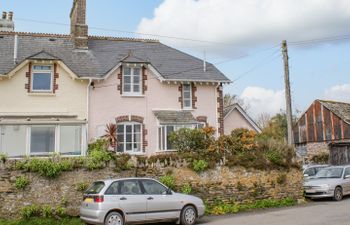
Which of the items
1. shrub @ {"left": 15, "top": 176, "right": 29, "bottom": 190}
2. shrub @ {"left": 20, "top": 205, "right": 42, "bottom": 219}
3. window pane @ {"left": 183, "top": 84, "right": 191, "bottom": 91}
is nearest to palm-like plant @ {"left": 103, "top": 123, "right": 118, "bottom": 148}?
window pane @ {"left": 183, "top": 84, "right": 191, "bottom": 91}

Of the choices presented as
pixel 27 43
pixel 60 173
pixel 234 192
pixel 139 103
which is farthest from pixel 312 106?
pixel 60 173

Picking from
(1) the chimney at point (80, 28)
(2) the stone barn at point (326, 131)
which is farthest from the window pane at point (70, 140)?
(2) the stone barn at point (326, 131)

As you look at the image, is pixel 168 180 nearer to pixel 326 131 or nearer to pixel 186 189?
pixel 186 189

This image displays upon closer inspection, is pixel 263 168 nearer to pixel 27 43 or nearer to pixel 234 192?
pixel 234 192

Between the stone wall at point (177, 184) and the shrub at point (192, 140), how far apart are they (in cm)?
193

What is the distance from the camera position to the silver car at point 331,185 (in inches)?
709

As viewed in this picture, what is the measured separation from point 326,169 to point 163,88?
410 inches

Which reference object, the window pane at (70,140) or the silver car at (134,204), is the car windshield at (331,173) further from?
the window pane at (70,140)

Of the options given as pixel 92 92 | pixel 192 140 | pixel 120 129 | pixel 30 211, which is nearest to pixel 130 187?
pixel 30 211

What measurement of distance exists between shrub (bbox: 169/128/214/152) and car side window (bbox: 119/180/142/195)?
584cm

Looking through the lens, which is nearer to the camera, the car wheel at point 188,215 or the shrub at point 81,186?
the car wheel at point 188,215

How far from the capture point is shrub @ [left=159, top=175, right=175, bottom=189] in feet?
50.0

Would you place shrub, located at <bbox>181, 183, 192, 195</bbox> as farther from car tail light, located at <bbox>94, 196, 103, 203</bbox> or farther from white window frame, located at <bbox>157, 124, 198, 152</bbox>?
white window frame, located at <bbox>157, 124, 198, 152</bbox>

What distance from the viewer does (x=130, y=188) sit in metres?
12.3
